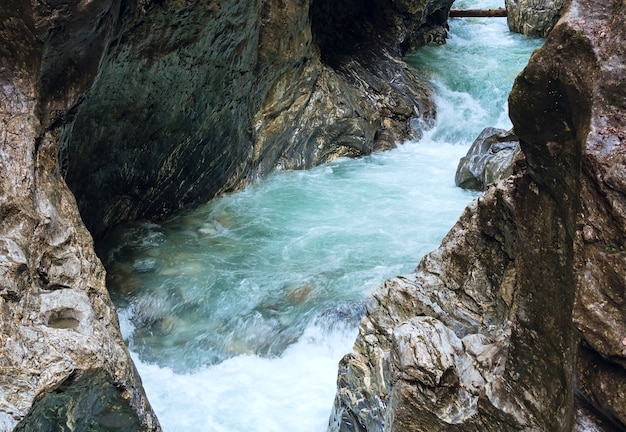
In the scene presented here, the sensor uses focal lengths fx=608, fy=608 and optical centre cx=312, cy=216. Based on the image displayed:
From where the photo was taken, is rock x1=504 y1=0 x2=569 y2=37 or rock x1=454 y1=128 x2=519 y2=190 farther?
rock x1=504 y1=0 x2=569 y2=37

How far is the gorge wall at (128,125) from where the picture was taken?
11.9ft

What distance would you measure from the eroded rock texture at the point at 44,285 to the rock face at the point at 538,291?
171 cm

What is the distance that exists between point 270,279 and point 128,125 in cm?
241

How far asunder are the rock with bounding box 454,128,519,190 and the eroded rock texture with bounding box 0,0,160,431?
20.2 ft

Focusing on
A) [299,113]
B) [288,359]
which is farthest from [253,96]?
[288,359]

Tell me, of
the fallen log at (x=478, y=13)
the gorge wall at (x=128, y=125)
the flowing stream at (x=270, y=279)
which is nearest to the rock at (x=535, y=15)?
the fallen log at (x=478, y=13)

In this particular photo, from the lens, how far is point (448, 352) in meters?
3.44

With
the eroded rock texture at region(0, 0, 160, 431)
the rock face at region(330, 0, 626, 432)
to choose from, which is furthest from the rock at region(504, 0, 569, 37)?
the eroded rock texture at region(0, 0, 160, 431)

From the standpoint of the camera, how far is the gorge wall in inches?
143

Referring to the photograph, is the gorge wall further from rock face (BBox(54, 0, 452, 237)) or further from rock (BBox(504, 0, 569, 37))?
rock (BBox(504, 0, 569, 37))

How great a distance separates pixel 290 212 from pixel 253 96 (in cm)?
189

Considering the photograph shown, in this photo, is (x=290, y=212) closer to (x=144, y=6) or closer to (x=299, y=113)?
(x=299, y=113)

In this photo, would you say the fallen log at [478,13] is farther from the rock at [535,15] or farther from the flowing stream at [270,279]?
the flowing stream at [270,279]

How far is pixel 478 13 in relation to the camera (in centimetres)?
1850
